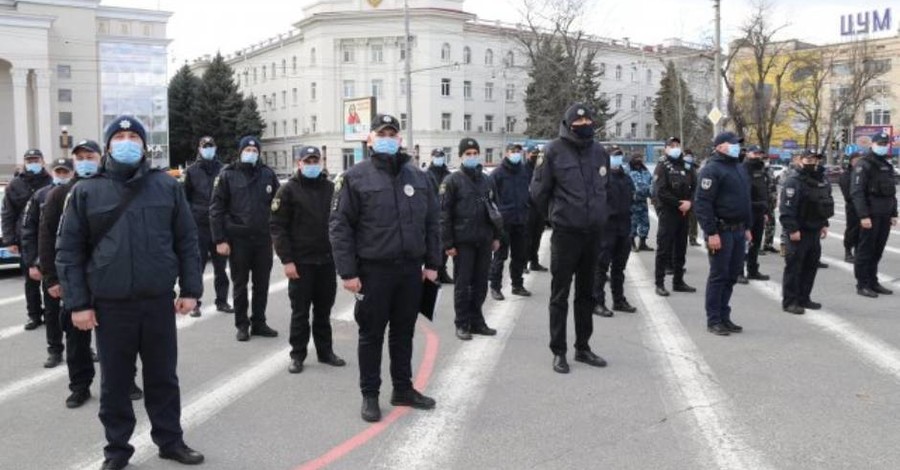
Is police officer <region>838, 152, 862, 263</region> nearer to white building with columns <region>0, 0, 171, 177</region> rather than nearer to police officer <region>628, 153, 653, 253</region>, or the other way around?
police officer <region>628, 153, 653, 253</region>

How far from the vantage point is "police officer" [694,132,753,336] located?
25.7 feet

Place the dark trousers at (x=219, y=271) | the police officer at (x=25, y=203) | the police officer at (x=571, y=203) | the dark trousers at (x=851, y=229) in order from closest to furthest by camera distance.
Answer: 1. the police officer at (x=571, y=203)
2. the police officer at (x=25, y=203)
3. the dark trousers at (x=219, y=271)
4. the dark trousers at (x=851, y=229)

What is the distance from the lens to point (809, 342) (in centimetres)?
747

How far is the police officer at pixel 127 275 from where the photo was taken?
14.3ft

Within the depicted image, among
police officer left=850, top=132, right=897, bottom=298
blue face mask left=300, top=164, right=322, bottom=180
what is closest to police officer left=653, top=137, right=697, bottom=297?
police officer left=850, top=132, right=897, bottom=298

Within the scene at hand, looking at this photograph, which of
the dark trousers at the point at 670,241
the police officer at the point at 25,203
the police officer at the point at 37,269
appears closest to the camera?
the police officer at the point at 37,269

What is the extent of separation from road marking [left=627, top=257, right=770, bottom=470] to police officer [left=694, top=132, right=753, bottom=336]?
1.53 ft

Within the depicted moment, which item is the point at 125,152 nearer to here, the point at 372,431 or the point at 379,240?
the point at 379,240

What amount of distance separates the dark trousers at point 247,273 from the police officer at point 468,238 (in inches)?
76.2

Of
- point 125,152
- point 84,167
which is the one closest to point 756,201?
point 84,167

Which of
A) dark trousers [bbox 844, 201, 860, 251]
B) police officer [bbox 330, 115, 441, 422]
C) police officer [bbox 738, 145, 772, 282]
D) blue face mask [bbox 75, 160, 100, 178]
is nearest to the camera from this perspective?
police officer [bbox 330, 115, 441, 422]

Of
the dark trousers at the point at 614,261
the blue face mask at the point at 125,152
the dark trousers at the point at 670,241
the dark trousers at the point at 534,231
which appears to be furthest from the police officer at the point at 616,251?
the blue face mask at the point at 125,152

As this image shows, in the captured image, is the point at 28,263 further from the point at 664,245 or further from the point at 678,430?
the point at 664,245

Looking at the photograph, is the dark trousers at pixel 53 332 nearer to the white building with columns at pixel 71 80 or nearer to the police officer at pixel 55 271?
the police officer at pixel 55 271
